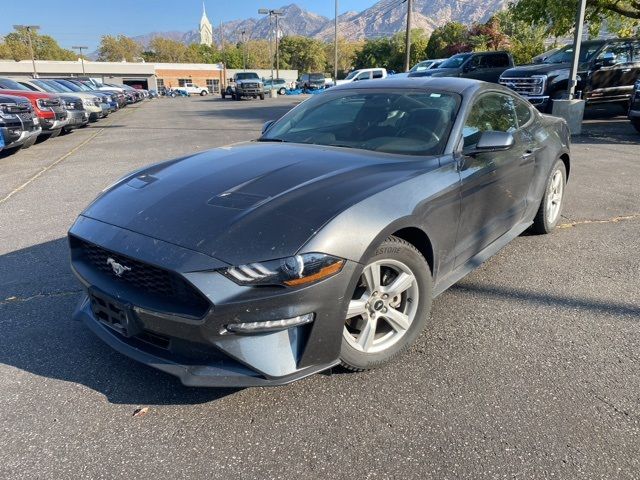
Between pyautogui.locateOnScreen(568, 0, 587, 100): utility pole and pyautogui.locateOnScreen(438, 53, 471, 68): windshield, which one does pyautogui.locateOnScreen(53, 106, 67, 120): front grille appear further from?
pyautogui.locateOnScreen(438, 53, 471, 68): windshield

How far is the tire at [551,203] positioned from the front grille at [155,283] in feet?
11.8

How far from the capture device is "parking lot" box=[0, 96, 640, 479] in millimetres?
2117

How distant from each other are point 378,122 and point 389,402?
6.57 ft

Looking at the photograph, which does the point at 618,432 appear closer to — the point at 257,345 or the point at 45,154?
the point at 257,345

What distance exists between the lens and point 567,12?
15211mm

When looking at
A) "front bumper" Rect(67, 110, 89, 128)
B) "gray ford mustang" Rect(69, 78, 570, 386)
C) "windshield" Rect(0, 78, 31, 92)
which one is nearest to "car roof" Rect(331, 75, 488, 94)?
"gray ford mustang" Rect(69, 78, 570, 386)

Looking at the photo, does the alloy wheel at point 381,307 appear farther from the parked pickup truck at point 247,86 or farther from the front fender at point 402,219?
the parked pickup truck at point 247,86

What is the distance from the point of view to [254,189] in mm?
2672

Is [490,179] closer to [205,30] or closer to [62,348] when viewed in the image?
[62,348]

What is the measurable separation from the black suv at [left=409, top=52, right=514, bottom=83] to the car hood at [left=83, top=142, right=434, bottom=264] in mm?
17913

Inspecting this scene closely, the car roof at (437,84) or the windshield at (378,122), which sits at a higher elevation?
the car roof at (437,84)

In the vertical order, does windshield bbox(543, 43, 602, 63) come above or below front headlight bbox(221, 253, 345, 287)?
above

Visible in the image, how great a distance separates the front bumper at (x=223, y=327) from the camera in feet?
7.07

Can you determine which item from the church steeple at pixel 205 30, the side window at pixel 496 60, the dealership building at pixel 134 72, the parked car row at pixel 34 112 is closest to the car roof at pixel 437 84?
the parked car row at pixel 34 112
